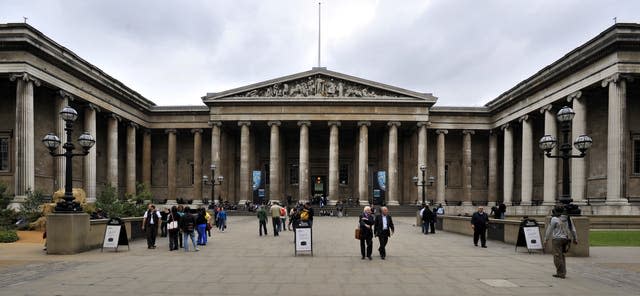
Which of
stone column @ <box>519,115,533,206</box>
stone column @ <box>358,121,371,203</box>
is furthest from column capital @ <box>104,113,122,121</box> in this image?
stone column @ <box>519,115,533,206</box>

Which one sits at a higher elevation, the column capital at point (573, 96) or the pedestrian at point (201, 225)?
the column capital at point (573, 96)

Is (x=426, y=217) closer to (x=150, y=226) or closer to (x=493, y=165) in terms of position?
(x=150, y=226)

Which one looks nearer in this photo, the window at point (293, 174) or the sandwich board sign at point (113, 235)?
the sandwich board sign at point (113, 235)

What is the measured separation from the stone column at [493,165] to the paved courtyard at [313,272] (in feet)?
118

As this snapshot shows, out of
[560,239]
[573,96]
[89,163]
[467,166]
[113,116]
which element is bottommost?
[560,239]

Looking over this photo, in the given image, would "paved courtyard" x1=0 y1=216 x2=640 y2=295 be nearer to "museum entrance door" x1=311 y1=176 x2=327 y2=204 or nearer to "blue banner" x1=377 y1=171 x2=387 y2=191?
"blue banner" x1=377 y1=171 x2=387 y2=191

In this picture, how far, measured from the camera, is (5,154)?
33.6m

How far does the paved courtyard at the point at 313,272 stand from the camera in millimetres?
9602

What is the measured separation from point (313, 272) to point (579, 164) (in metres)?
29.4

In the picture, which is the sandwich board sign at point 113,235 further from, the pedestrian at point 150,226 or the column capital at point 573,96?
the column capital at point 573,96

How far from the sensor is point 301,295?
8992 mm

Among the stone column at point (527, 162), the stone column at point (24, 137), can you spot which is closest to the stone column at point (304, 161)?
the stone column at point (527, 162)

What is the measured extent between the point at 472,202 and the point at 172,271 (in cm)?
4781

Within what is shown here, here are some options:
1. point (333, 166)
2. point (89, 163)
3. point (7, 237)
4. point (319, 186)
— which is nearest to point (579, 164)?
point (333, 166)
